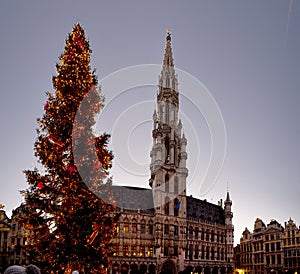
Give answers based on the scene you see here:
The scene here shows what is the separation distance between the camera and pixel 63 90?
66.0ft

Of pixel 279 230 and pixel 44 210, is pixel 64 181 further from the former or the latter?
pixel 279 230

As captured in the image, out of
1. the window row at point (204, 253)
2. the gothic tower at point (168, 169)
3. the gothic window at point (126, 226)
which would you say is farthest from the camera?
the window row at point (204, 253)

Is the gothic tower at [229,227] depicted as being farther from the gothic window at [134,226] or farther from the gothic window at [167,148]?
the gothic window at [134,226]

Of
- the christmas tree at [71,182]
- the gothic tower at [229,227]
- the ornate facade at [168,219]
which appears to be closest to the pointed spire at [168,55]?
the ornate facade at [168,219]

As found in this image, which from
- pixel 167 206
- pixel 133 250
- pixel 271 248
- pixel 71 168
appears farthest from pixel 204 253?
pixel 71 168

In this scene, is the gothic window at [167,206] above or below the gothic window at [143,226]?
above

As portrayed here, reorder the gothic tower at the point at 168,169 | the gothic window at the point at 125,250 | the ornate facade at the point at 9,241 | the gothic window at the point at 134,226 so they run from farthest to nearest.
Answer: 1. the gothic tower at the point at 168,169
2. the ornate facade at the point at 9,241
3. the gothic window at the point at 134,226
4. the gothic window at the point at 125,250

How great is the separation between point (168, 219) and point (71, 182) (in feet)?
152

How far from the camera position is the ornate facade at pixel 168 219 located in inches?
2355

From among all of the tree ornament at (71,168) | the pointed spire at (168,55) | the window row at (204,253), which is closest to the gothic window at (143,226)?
the window row at (204,253)

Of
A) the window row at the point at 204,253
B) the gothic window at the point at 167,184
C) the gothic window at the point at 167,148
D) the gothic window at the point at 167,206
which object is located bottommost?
the window row at the point at 204,253

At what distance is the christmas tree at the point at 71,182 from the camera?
61.2ft

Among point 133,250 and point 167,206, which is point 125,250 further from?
point 167,206

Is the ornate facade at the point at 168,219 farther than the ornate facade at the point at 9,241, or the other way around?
the ornate facade at the point at 9,241
